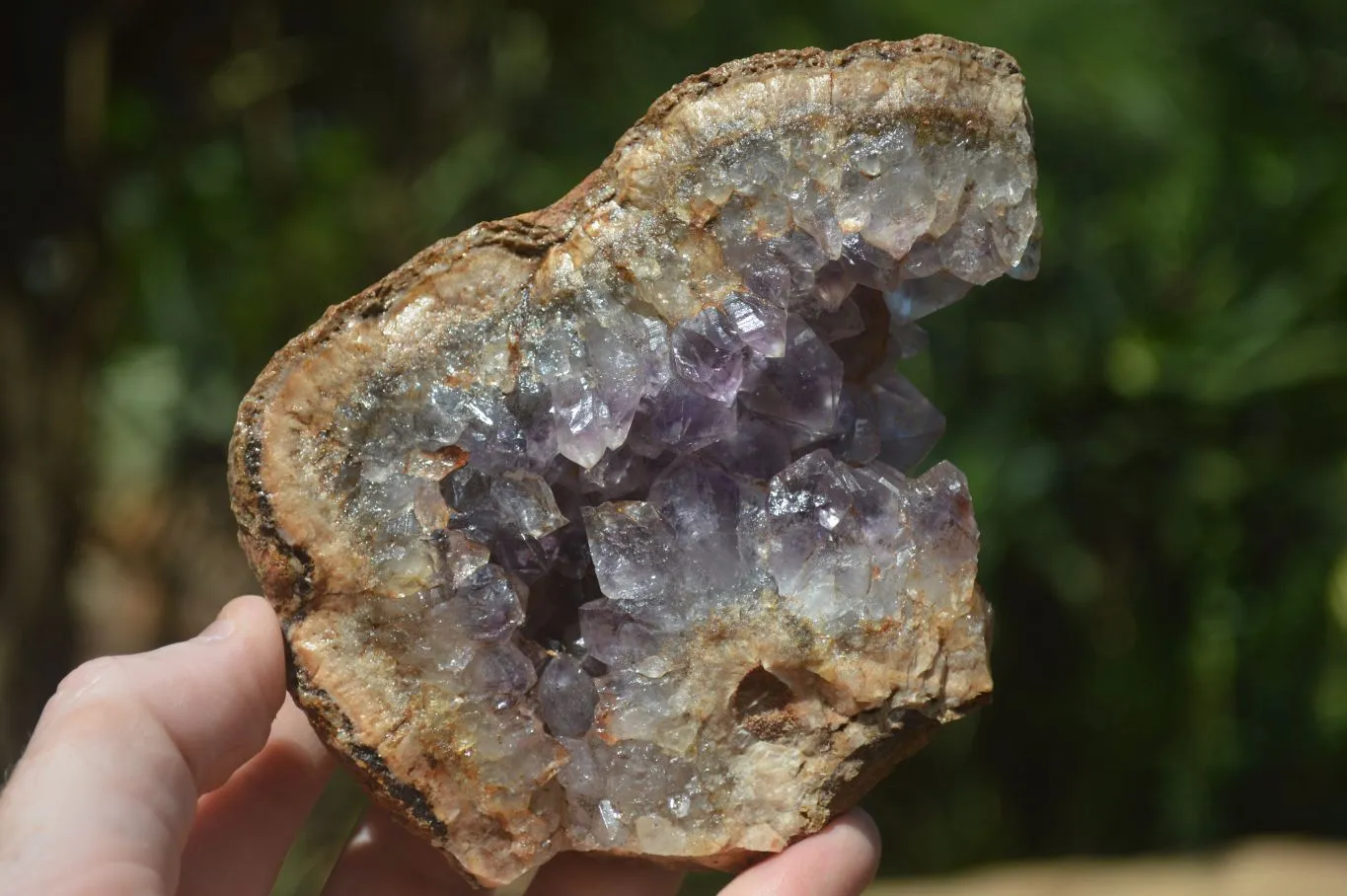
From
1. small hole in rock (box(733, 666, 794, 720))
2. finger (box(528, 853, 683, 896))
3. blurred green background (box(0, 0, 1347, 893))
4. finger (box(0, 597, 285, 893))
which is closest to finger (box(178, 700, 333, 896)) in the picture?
finger (box(0, 597, 285, 893))

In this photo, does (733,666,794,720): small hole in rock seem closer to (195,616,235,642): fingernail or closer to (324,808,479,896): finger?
(324,808,479,896): finger

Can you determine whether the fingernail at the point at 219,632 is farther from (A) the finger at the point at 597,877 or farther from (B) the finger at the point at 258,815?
(A) the finger at the point at 597,877

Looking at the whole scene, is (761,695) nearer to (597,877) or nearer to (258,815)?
(597,877)

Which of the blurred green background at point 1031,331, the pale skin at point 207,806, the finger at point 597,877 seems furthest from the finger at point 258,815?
the blurred green background at point 1031,331

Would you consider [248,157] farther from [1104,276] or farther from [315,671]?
[315,671]

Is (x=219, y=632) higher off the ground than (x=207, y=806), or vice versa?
(x=219, y=632)

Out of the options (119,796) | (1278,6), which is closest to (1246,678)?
(1278,6)

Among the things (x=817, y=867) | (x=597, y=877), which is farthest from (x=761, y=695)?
(x=597, y=877)
